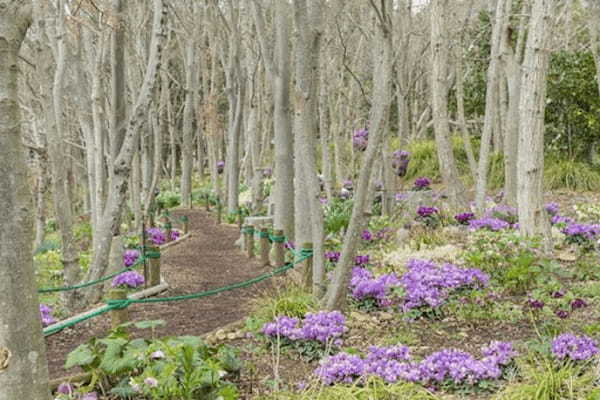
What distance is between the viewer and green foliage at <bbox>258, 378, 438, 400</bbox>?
143 inches

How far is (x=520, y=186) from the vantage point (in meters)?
7.82

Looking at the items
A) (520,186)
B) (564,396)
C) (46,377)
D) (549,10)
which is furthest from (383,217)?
(46,377)

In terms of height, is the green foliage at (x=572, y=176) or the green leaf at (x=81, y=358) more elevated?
the green foliage at (x=572, y=176)

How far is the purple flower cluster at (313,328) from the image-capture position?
4867mm

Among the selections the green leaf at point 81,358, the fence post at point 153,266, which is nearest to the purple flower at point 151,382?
the green leaf at point 81,358

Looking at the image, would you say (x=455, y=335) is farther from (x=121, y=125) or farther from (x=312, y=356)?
(x=121, y=125)

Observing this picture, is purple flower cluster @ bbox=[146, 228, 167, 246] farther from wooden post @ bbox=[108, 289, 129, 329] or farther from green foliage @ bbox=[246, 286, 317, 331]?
wooden post @ bbox=[108, 289, 129, 329]

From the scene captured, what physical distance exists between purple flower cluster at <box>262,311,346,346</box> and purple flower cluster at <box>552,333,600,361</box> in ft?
4.97

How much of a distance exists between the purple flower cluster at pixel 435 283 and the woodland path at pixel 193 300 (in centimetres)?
175

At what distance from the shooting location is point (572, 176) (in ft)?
46.4

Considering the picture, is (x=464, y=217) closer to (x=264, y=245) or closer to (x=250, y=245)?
(x=264, y=245)

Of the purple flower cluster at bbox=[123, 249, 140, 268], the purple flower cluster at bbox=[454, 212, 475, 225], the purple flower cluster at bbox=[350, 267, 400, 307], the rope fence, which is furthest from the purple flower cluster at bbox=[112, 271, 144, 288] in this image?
the purple flower cluster at bbox=[454, 212, 475, 225]

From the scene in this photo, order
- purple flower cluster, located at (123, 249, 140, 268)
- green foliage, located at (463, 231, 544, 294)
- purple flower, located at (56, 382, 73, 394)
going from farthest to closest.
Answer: purple flower cluster, located at (123, 249, 140, 268)
green foliage, located at (463, 231, 544, 294)
purple flower, located at (56, 382, 73, 394)

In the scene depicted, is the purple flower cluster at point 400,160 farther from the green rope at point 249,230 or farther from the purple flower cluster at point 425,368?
the purple flower cluster at point 425,368
